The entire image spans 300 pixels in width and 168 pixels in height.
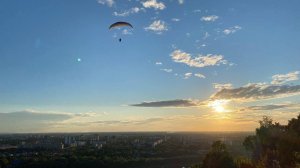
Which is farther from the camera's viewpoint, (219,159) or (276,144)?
(276,144)

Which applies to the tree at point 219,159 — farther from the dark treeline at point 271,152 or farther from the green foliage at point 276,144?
the green foliage at point 276,144

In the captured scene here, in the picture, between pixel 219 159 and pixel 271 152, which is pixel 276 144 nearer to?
pixel 271 152

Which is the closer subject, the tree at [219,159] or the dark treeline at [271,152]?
the dark treeline at [271,152]

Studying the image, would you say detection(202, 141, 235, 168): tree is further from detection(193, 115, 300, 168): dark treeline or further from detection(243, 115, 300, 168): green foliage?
detection(243, 115, 300, 168): green foliage

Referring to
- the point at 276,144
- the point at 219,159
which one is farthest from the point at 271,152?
the point at 219,159

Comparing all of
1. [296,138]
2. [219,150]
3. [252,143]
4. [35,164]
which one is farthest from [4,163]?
[296,138]

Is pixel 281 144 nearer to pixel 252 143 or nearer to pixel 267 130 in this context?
pixel 267 130

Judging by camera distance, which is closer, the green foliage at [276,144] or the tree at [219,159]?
the green foliage at [276,144]

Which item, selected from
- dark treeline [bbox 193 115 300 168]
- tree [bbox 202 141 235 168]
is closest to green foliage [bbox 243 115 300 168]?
dark treeline [bbox 193 115 300 168]

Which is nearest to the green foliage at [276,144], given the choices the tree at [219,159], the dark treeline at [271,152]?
the dark treeline at [271,152]

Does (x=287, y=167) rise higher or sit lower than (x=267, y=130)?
lower

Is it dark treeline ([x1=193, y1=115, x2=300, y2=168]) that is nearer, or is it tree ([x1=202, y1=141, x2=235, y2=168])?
dark treeline ([x1=193, y1=115, x2=300, y2=168])
